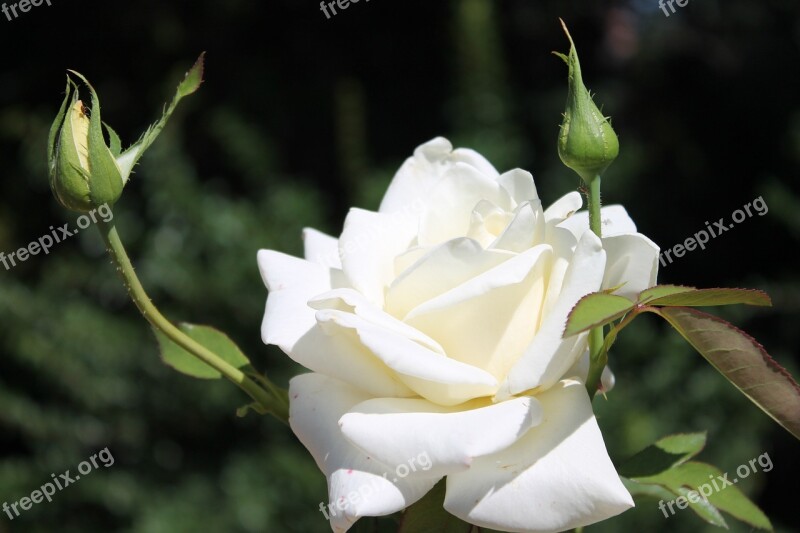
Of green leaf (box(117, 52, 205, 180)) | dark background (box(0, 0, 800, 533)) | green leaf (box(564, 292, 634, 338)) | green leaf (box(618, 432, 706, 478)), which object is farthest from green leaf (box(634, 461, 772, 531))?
dark background (box(0, 0, 800, 533))

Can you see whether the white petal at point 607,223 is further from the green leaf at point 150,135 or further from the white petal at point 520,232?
the green leaf at point 150,135

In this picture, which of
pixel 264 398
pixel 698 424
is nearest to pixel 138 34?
pixel 698 424

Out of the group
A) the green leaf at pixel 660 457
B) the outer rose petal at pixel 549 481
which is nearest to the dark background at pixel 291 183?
the green leaf at pixel 660 457

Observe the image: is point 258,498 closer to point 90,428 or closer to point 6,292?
point 90,428

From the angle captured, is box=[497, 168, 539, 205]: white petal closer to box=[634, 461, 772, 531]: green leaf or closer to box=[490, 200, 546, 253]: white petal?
box=[490, 200, 546, 253]: white petal

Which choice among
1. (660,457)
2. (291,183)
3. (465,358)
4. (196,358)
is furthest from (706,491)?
(291,183)

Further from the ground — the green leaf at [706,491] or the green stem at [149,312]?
the green stem at [149,312]
